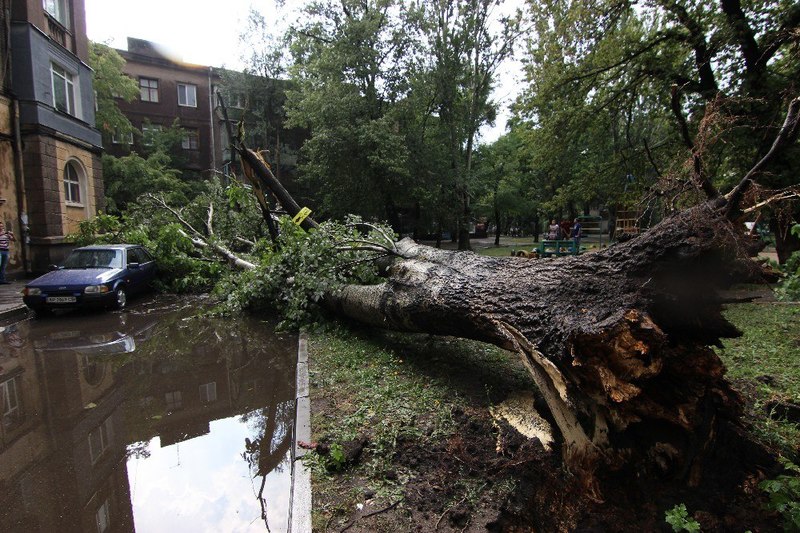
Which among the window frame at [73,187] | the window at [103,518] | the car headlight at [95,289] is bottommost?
the window at [103,518]

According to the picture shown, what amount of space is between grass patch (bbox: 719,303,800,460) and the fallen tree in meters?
0.37

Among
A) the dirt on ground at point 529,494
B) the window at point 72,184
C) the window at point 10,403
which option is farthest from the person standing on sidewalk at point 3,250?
the dirt on ground at point 529,494

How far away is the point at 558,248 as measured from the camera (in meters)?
15.4

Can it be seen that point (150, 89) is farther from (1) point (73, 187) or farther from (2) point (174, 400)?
(2) point (174, 400)

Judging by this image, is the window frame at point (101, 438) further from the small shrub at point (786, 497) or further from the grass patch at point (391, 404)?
the small shrub at point (786, 497)

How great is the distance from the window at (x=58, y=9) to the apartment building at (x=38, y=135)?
3 centimetres

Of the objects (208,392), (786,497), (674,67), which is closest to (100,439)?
(208,392)

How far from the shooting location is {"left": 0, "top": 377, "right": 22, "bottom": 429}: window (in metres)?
4.21

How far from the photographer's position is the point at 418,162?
67.4 ft

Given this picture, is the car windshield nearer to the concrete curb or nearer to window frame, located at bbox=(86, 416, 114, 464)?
window frame, located at bbox=(86, 416, 114, 464)

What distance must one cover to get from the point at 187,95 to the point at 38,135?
22.6 meters

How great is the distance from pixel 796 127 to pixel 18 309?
12546 millimetres

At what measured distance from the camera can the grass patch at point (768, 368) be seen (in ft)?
9.68

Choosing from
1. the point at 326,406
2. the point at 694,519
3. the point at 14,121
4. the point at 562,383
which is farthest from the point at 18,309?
the point at 694,519
